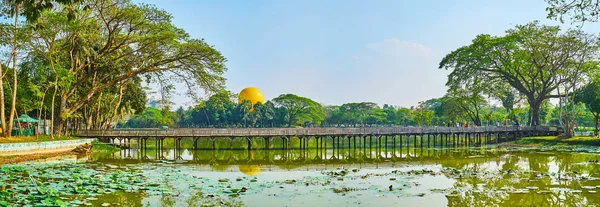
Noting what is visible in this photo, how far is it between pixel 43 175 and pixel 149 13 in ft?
61.5

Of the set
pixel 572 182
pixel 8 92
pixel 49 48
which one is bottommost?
pixel 572 182

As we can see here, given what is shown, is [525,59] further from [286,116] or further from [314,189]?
[286,116]

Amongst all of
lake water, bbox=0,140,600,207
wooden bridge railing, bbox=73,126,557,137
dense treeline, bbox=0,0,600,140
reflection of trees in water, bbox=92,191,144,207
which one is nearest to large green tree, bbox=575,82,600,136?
dense treeline, bbox=0,0,600,140

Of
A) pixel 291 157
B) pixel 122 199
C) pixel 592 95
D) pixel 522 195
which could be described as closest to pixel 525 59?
pixel 592 95

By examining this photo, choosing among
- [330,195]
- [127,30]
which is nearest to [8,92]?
[127,30]

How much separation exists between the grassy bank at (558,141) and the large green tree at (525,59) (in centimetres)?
400

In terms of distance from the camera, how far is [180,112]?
97.4m

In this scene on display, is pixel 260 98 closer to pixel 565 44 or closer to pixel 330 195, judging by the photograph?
pixel 565 44

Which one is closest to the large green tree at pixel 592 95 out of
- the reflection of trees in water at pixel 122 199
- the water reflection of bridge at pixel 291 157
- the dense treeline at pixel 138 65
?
the dense treeline at pixel 138 65

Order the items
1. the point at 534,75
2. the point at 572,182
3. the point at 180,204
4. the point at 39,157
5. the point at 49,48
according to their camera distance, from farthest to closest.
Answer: the point at 534,75
the point at 49,48
the point at 39,157
the point at 572,182
the point at 180,204

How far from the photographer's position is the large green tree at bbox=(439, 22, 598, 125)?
42.4 metres

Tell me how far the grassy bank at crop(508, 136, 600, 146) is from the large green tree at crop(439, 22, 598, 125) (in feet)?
13.1

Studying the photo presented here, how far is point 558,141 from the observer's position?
43.3 metres

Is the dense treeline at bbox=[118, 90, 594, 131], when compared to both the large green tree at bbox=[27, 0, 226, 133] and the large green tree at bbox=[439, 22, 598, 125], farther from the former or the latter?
the large green tree at bbox=[27, 0, 226, 133]
